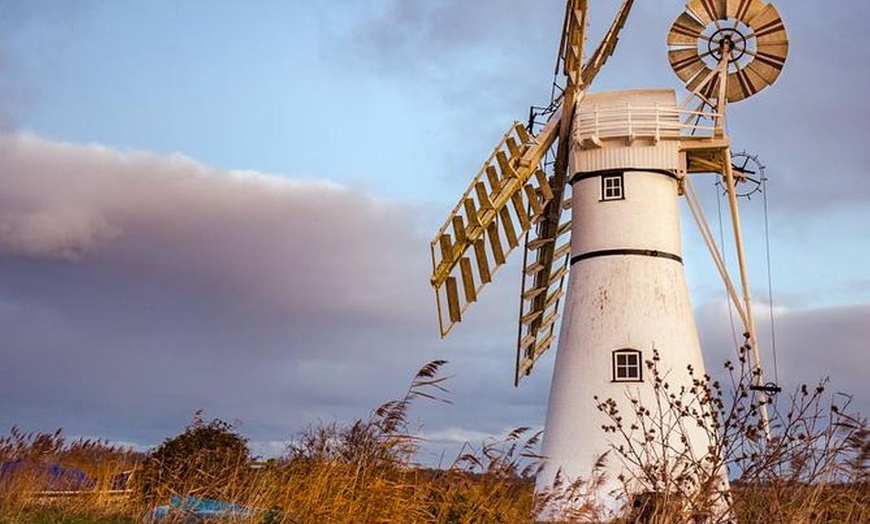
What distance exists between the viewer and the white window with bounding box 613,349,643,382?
18.3m

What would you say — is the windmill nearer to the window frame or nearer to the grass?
the window frame

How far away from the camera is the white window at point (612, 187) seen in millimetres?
19156

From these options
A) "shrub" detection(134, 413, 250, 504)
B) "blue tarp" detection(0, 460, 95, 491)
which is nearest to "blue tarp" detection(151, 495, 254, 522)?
"shrub" detection(134, 413, 250, 504)

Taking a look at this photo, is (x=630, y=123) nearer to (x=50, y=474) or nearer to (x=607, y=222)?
(x=607, y=222)

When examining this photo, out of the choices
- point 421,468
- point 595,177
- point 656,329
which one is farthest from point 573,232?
point 421,468

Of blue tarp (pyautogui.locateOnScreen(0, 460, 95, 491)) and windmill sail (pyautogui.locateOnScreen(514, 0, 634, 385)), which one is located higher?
windmill sail (pyautogui.locateOnScreen(514, 0, 634, 385))

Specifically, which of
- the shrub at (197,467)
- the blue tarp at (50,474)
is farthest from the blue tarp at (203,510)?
the blue tarp at (50,474)

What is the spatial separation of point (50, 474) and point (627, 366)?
9.74 meters

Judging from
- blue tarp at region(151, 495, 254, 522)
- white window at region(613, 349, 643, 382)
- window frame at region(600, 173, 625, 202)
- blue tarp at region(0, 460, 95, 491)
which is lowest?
blue tarp at region(151, 495, 254, 522)

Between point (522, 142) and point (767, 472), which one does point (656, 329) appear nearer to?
point (522, 142)

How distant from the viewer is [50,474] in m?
13.6

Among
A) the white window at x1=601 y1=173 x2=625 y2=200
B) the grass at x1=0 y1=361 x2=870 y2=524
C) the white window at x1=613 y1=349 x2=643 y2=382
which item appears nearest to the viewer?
the grass at x1=0 y1=361 x2=870 y2=524

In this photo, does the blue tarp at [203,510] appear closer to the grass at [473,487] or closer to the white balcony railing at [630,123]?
the grass at [473,487]

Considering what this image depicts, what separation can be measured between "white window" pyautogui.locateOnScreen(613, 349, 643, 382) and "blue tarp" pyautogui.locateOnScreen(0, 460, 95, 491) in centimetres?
905
